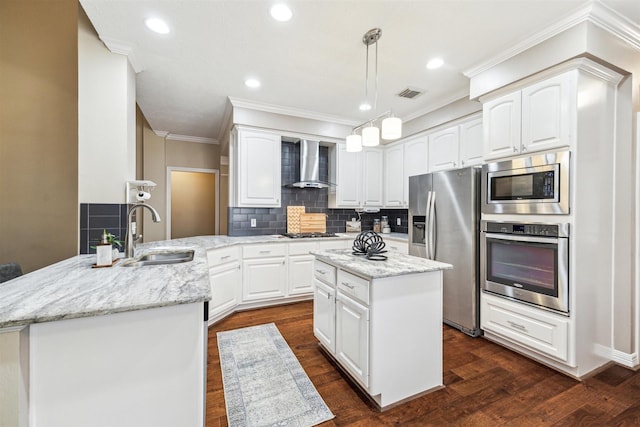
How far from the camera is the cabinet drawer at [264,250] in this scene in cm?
343

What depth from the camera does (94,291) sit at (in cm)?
123

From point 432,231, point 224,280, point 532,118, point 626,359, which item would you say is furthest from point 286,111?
point 626,359

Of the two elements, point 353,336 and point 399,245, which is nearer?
point 353,336

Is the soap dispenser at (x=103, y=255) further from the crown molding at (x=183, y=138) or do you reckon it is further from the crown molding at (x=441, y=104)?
the crown molding at (x=183, y=138)

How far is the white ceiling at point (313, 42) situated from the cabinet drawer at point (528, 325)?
2236 millimetres

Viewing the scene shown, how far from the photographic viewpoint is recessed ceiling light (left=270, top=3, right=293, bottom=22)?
187cm

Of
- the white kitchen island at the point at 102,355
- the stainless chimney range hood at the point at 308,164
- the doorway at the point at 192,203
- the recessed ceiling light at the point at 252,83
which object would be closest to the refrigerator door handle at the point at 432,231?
the stainless chimney range hood at the point at 308,164

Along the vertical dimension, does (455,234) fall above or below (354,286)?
above

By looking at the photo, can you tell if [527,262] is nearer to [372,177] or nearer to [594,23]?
[594,23]

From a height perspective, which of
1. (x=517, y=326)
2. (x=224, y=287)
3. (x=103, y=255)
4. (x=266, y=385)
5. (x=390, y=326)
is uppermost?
(x=103, y=255)

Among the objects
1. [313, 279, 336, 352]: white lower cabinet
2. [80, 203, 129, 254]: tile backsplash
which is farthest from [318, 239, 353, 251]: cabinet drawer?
[80, 203, 129, 254]: tile backsplash

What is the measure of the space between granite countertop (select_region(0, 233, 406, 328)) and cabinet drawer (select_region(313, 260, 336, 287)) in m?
0.94

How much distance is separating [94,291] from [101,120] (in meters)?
1.80

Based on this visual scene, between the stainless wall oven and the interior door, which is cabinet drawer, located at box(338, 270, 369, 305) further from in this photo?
the interior door
